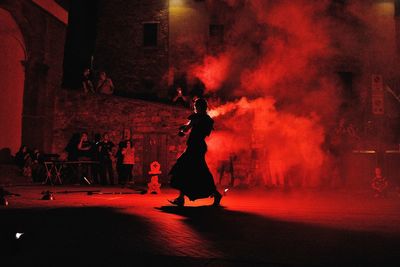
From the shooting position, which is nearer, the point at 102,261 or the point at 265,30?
the point at 102,261

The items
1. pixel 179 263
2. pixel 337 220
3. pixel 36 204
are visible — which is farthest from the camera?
pixel 36 204

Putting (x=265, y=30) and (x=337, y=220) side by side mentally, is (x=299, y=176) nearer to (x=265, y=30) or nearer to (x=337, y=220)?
(x=265, y=30)

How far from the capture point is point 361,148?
17.1 metres

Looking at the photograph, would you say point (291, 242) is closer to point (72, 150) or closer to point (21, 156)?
point (72, 150)

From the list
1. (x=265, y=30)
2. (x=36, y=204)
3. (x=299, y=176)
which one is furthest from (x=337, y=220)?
(x=265, y=30)

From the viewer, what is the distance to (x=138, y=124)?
1905cm

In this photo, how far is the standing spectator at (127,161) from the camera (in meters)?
15.7

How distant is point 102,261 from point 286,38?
17923 millimetres

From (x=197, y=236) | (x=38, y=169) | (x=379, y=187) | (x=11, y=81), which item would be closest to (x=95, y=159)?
(x=38, y=169)

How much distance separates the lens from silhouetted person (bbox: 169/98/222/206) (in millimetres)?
8266

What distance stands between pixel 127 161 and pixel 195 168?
7847 millimetres

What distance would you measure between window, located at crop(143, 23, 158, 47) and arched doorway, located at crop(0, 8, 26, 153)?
32.5ft

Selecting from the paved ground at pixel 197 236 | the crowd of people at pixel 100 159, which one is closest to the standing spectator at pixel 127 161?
the crowd of people at pixel 100 159

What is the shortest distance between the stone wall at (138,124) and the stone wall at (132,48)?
756 cm
